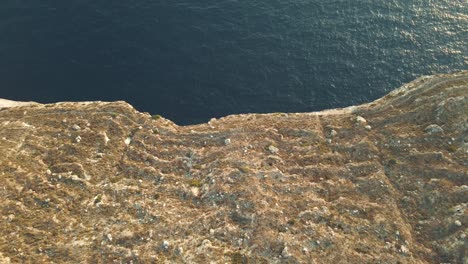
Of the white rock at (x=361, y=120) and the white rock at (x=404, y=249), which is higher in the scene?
the white rock at (x=361, y=120)

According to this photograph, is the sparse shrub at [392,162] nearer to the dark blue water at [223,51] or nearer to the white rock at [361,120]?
the white rock at [361,120]

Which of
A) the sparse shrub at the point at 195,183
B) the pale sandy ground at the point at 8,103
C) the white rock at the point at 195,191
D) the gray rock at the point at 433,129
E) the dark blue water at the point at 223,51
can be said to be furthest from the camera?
the dark blue water at the point at 223,51

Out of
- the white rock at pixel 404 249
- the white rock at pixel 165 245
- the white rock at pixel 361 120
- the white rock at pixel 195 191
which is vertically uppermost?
the white rock at pixel 361 120

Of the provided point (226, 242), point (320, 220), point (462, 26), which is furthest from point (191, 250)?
point (462, 26)

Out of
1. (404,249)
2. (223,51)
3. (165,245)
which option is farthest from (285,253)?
(223,51)

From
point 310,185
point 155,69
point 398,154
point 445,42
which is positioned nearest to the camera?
point 310,185

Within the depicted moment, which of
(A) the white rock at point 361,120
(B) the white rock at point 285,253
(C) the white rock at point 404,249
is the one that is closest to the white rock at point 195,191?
(B) the white rock at point 285,253

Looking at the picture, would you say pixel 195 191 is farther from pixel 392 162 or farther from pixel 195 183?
pixel 392 162

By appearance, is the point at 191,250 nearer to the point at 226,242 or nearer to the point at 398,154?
the point at 226,242
